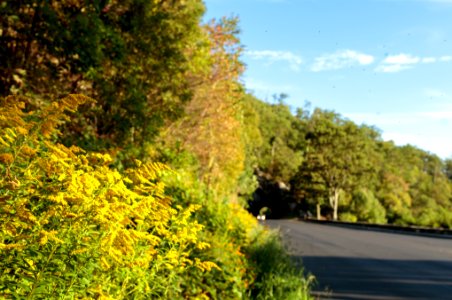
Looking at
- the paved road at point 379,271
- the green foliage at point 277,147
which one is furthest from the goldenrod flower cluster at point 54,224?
the green foliage at point 277,147

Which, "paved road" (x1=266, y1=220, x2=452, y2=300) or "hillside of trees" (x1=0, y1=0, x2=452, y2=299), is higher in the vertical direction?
"hillside of trees" (x1=0, y1=0, x2=452, y2=299)

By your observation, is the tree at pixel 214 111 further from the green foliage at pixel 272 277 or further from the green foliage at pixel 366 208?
the green foliage at pixel 366 208

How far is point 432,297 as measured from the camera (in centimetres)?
980

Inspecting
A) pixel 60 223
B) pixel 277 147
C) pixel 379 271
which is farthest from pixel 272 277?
pixel 277 147

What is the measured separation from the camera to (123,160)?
29.7ft

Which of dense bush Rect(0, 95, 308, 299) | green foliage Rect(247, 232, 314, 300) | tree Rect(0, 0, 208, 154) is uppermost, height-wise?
tree Rect(0, 0, 208, 154)

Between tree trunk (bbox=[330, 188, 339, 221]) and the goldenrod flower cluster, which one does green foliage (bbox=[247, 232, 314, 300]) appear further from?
tree trunk (bbox=[330, 188, 339, 221])

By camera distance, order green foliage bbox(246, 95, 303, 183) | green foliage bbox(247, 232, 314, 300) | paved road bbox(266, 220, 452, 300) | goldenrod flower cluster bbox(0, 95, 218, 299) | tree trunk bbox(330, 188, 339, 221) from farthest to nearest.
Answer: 1. green foliage bbox(246, 95, 303, 183)
2. tree trunk bbox(330, 188, 339, 221)
3. paved road bbox(266, 220, 452, 300)
4. green foliage bbox(247, 232, 314, 300)
5. goldenrod flower cluster bbox(0, 95, 218, 299)

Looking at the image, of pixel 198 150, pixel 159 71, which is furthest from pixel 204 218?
pixel 198 150

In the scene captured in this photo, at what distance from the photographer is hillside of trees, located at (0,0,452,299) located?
2.59 meters

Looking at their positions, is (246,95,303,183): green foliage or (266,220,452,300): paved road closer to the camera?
(266,220,452,300): paved road

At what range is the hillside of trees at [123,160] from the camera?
259 centimetres

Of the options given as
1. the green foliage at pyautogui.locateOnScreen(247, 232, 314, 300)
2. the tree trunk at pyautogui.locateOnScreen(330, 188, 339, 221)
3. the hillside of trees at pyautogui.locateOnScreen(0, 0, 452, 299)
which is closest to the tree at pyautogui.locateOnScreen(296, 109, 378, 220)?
the tree trunk at pyautogui.locateOnScreen(330, 188, 339, 221)

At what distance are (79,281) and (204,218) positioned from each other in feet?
14.4
